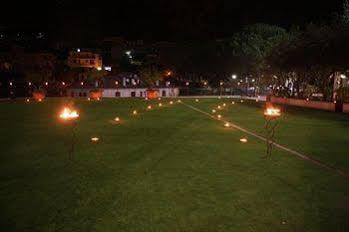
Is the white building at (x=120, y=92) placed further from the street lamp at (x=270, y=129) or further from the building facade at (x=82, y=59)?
the street lamp at (x=270, y=129)

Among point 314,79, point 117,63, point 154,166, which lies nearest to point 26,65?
point 117,63

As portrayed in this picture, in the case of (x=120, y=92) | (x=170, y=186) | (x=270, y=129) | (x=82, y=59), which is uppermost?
(x=82, y=59)

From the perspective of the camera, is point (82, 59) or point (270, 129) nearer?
point (270, 129)

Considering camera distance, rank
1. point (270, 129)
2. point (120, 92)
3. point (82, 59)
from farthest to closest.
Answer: point (82, 59) → point (120, 92) → point (270, 129)

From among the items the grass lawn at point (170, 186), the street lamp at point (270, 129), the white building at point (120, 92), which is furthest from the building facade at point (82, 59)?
the grass lawn at point (170, 186)

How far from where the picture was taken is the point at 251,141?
14148 mm

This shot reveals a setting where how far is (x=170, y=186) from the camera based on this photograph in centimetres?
814

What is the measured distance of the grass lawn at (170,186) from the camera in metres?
6.22

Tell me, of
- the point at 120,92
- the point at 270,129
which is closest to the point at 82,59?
the point at 120,92

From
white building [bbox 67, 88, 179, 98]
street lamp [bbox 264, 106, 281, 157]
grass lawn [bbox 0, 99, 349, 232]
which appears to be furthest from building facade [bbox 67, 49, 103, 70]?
grass lawn [bbox 0, 99, 349, 232]

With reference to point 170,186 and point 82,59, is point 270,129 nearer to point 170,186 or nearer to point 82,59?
point 170,186

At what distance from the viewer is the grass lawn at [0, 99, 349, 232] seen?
622cm

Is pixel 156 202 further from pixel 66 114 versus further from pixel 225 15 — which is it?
pixel 225 15

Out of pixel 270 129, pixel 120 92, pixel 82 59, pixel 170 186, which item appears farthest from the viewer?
pixel 82 59
